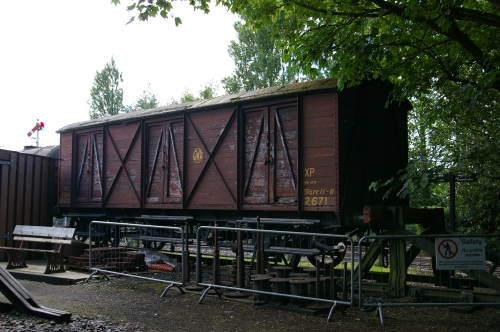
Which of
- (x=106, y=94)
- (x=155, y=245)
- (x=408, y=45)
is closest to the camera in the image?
(x=408, y=45)

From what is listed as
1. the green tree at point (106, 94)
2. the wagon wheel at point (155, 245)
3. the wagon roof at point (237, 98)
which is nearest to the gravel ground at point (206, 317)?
the wagon roof at point (237, 98)

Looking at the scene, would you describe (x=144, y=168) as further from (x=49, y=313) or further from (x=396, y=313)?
(x=396, y=313)

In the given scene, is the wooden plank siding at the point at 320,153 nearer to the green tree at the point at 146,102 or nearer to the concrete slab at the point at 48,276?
the concrete slab at the point at 48,276

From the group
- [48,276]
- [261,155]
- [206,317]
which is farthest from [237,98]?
[206,317]

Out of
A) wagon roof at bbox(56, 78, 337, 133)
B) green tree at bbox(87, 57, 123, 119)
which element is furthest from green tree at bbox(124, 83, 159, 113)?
wagon roof at bbox(56, 78, 337, 133)

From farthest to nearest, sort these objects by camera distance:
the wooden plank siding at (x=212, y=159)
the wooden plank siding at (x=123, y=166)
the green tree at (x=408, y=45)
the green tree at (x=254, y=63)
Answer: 1. the green tree at (x=254, y=63)
2. the wooden plank siding at (x=123, y=166)
3. the wooden plank siding at (x=212, y=159)
4. the green tree at (x=408, y=45)

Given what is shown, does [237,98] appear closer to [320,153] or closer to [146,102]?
[320,153]

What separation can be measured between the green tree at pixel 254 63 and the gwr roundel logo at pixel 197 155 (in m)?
19.2

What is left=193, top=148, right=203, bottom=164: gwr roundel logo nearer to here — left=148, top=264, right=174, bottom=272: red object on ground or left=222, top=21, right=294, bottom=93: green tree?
left=148, top=264, right=174, bottom=272: red object on ground

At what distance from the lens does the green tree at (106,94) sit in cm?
4391

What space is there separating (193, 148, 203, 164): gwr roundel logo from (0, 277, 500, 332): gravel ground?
13.1 feet

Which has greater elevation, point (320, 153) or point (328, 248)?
point (320, 153)

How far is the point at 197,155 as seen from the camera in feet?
39.0

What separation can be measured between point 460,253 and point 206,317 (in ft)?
11.6
